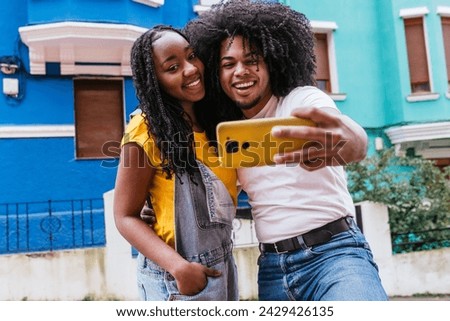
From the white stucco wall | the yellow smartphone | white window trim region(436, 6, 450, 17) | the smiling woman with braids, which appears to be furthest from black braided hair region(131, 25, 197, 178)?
white window trim region(436, 6, 450, 17)

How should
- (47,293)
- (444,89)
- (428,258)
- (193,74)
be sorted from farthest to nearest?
(428,258)
(444,89)
(47,293)
(193,74)

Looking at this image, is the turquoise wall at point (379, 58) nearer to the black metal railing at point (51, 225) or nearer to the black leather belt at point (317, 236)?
the black leather belt at point (317, 236)

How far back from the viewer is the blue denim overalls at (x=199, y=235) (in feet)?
3.07

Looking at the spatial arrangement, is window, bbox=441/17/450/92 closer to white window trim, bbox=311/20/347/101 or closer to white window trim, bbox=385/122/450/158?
white window trim, bbox=385/122/450/158

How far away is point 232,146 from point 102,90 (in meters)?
1.25

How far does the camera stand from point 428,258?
1934 mm

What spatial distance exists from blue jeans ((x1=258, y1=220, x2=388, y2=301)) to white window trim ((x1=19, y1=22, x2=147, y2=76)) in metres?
1.17

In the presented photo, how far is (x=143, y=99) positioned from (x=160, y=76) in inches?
2.4

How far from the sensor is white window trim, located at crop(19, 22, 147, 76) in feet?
6.25

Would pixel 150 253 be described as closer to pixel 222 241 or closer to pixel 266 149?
pixel 222 241

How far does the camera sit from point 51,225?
178cm

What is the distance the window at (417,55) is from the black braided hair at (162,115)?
3.87 feet

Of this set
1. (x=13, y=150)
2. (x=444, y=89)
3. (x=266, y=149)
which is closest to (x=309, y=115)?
(x=266, y=149)
